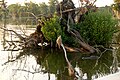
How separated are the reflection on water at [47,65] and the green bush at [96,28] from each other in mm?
1315

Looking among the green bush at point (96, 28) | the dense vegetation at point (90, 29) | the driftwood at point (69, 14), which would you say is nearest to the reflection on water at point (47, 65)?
the dense vegetation at point (90, 29)

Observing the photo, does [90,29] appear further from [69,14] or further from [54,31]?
[54,31]

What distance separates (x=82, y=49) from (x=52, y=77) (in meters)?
4.68

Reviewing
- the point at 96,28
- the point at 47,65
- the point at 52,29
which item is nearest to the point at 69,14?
the point at 52,29

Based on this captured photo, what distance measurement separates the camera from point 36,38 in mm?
12562

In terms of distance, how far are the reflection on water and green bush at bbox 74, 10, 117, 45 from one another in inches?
51.8

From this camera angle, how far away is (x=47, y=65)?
28.1 feet

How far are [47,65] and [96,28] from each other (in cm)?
435

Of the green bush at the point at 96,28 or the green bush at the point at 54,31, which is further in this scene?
the green bush at the point at 96,28

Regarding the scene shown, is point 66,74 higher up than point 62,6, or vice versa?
point 62,6

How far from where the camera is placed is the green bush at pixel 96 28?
478 inches

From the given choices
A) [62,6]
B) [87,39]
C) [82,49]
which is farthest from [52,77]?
[62,6]

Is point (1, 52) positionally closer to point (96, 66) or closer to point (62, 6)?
point (62, 6)

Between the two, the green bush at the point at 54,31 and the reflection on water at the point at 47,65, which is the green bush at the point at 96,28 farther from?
the reflection on water at the point at 47,65
